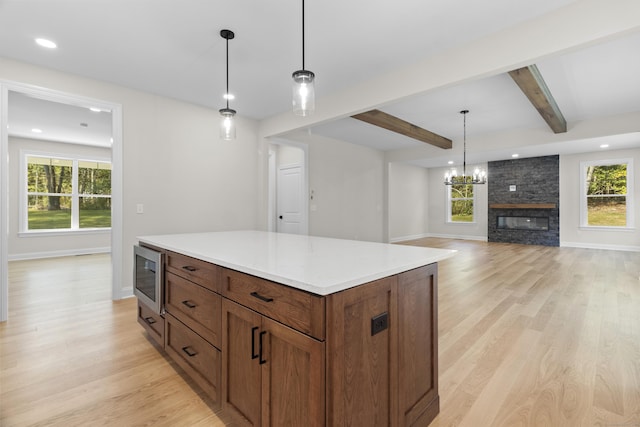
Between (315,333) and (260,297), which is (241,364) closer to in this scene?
(260,297)

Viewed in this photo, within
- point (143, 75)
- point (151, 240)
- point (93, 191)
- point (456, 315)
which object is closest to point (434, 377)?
point (456, 315)

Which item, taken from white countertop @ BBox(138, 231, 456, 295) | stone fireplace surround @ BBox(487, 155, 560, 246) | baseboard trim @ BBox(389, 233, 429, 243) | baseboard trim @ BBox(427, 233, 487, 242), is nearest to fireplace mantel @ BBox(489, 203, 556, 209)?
stone fireplace surround @ BBox(487, 155, 560, 246)

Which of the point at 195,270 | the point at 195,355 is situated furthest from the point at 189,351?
the point at 195,270

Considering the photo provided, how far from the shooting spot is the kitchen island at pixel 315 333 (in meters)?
1.04

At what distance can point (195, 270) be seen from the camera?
1.74m

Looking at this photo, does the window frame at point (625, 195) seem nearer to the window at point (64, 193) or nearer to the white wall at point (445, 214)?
the white wall at point (445, 214)

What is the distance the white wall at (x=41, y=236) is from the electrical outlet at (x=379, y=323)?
7.89 m

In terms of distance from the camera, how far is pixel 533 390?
180 centimetres

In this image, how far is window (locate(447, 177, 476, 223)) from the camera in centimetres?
964

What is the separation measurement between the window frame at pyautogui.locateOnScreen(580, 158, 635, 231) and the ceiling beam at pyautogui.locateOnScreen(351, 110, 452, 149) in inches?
150

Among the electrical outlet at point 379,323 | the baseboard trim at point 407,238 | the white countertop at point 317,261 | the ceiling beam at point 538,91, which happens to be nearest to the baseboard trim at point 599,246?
the baseboard trim at point 407,238

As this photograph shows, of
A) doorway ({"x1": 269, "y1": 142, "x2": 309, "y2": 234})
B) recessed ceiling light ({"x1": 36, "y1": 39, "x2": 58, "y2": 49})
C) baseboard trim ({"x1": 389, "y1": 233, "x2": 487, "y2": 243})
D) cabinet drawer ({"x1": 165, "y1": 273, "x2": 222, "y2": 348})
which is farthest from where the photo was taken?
baseboard trim ({"x1": 389, "y1": 233, "x2": 487, "y2": 243})

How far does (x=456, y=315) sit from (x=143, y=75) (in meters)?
4.28

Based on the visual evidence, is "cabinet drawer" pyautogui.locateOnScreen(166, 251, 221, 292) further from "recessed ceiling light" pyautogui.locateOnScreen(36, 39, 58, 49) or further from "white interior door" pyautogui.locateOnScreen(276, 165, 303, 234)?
"white interior door" pyautogui.locateOnScreen(276, 165, 303, 234)
